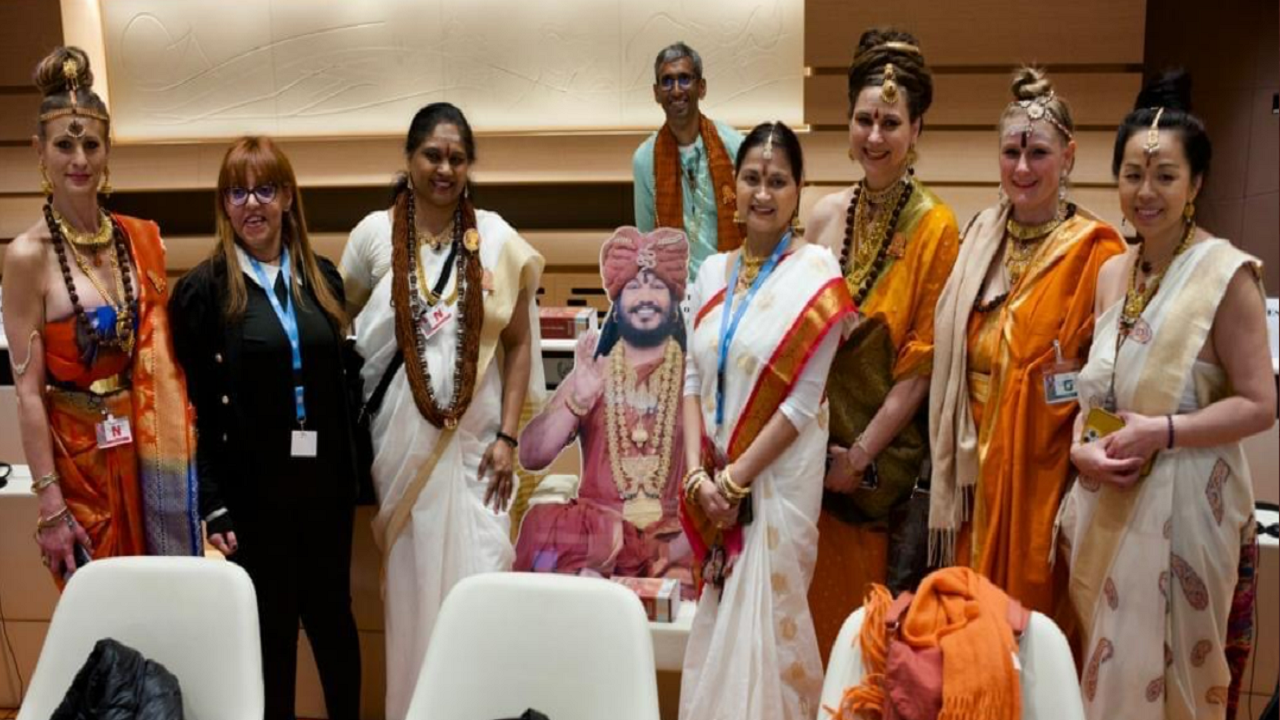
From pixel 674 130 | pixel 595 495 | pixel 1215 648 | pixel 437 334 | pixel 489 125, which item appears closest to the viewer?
pixel 1215 648

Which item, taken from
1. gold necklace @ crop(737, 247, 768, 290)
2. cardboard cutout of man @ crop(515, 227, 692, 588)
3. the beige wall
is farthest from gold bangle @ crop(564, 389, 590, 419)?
the beige wall

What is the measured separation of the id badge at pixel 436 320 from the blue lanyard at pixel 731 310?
68cm

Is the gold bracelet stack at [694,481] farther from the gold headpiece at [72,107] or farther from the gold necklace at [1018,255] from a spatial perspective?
the gold headpiece at [72,107]

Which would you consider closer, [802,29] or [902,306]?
[902,306]

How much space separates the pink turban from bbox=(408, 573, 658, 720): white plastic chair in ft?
3.61

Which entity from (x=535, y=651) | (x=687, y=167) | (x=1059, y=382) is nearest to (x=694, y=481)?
(x=535, y=651)

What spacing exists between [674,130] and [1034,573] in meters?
1.67

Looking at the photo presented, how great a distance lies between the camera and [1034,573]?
2072 millimetres

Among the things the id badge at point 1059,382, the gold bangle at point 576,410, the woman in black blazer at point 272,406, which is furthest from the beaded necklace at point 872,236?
the woman in black blazer at point 272,406

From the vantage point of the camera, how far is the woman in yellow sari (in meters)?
2.20

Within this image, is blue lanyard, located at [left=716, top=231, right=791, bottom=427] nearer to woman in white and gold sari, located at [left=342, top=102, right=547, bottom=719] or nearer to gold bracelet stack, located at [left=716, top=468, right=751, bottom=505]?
gold bracelet stack, located at [left=716, top=468, right=751, bottom=505]

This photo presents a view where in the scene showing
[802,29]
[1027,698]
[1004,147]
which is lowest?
[1027,698]

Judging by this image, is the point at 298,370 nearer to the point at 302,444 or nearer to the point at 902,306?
the point at 302,444

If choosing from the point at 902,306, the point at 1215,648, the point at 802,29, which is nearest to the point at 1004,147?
the point at 902,306
